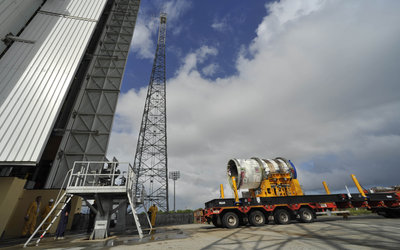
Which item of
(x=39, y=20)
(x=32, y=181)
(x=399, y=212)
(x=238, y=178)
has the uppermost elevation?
(x=39, y=20)

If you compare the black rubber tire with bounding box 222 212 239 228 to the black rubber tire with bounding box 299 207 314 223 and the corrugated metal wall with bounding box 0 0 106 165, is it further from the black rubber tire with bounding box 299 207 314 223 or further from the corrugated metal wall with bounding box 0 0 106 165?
the corrugated metal wall with bounding box 0 0 106 165

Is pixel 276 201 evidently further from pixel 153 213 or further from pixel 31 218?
pixel 31 218

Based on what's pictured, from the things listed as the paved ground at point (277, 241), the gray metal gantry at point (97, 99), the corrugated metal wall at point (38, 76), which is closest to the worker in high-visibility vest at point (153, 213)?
the gray metal gantry at point (97, 99)

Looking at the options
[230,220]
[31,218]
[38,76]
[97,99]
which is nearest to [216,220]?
[230,220]

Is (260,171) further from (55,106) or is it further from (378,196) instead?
(55,106)

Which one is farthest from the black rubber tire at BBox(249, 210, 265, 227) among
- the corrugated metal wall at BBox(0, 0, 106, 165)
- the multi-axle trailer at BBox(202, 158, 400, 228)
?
the corrugated metal wall at BBox(0, 0, 106, 165)

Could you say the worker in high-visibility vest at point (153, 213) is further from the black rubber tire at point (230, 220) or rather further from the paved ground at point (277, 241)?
the paved ground at point (277, 241)

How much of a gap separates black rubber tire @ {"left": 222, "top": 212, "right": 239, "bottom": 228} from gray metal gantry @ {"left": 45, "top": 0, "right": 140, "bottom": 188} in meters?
13.6

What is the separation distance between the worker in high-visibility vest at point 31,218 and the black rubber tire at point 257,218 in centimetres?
1389

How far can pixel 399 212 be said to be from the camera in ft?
34.6

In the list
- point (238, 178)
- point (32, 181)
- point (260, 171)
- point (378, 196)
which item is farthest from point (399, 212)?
point (32, 181)

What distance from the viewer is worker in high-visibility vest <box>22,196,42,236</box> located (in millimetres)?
10727

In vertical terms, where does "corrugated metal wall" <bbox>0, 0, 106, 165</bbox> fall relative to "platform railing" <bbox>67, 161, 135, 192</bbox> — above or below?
above

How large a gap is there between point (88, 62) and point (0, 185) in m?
16.0
